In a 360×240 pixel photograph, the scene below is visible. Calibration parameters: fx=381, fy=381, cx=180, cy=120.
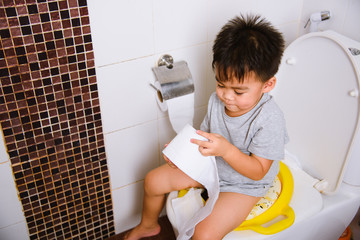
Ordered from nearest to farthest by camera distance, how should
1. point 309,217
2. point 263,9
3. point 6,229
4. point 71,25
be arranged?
point 71,25
point 309,217
point 6,229
point 263,9

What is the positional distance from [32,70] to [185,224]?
59 cm

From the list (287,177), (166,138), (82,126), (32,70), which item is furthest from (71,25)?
(287,177)

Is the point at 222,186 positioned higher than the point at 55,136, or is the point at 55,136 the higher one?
the point at 55,136

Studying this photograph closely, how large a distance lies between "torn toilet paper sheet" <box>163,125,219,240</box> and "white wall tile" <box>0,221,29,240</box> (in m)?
0.56

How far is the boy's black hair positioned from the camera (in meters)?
0.93

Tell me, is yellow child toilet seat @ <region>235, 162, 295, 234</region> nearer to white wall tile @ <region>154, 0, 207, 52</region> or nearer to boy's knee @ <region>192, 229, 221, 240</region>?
boy's knee @ <region>192, 229, 221, 240</region>

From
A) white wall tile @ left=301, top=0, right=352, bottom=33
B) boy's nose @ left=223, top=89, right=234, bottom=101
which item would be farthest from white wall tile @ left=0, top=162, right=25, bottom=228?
white wall tile @ left=301, top=0, right=352, bottom=33

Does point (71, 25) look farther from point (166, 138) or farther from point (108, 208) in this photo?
point (108, 208)

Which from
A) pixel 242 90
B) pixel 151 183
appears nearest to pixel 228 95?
pixel 242 90

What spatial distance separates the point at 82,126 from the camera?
1182 millimetres

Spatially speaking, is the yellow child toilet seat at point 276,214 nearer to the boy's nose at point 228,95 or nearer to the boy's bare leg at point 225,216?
→ the boy's bare leg at point 225,216

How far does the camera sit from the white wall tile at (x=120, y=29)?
104 centimetres

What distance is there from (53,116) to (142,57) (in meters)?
0.32

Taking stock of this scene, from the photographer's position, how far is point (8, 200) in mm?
1174
